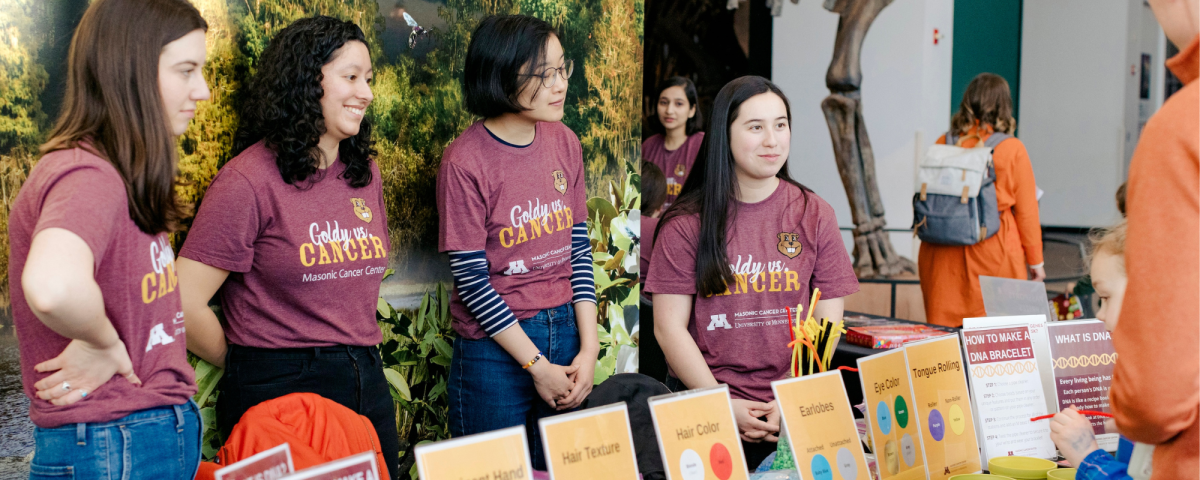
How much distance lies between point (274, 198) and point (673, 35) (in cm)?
708

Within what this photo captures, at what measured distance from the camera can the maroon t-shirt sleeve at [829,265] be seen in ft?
6.52

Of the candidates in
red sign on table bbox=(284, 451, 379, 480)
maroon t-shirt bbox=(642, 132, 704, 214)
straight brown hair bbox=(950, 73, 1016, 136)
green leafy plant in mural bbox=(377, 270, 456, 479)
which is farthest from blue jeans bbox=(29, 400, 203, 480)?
straight brown hair bbox=(950, 73, 1016, 136)

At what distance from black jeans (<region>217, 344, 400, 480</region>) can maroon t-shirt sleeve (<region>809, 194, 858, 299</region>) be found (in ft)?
3.48

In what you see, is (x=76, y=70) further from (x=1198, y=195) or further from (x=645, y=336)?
(x=645, y=336)

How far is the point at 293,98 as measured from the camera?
5.57ft

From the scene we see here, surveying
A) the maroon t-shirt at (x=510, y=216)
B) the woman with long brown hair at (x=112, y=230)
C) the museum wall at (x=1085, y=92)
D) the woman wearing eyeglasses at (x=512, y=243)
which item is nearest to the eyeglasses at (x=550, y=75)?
the woman wearing eyeglasses at (x=512, y=243)

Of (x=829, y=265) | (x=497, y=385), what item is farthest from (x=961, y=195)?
(x=497, y=385)

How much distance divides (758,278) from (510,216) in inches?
23.9

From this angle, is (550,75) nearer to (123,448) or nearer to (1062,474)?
(123,448)

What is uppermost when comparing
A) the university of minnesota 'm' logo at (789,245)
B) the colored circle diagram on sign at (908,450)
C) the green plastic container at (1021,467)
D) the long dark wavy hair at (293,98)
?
the long dark wavy hair at (293,98)

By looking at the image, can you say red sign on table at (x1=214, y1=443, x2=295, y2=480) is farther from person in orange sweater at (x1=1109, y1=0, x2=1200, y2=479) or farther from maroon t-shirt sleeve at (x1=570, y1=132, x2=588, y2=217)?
maroon t-shirt sleeve at (x1=570, y1=132, x2=588, y2=217)

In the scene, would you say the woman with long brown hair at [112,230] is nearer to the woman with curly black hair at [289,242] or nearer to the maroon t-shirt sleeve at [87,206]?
the maroon t-shirt sleeve at [87,206]

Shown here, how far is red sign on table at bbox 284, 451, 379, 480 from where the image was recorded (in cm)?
92

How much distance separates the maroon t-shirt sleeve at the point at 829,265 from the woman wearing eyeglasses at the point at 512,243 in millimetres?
609
